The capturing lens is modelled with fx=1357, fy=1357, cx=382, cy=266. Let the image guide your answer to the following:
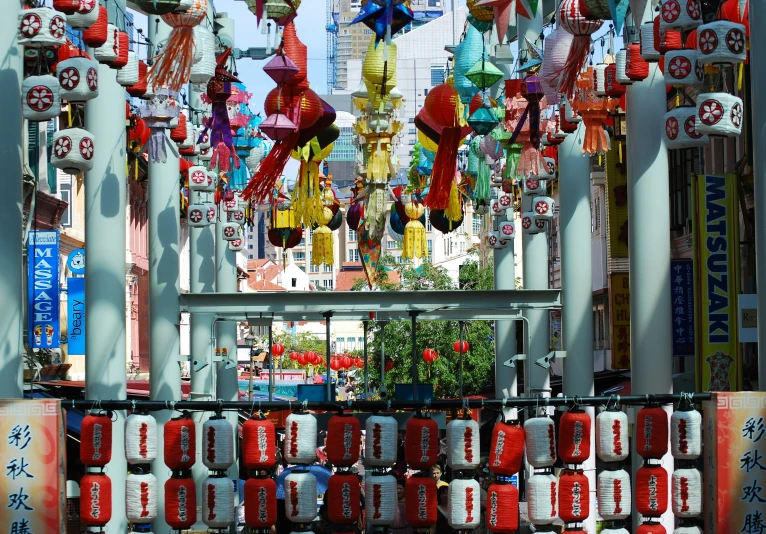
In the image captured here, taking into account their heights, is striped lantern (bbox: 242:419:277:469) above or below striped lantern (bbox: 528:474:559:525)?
above

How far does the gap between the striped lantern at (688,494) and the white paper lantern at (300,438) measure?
12.1 ft

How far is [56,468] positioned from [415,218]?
15616 millimetres

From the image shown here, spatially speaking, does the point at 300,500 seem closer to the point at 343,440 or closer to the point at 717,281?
the point at 343,440

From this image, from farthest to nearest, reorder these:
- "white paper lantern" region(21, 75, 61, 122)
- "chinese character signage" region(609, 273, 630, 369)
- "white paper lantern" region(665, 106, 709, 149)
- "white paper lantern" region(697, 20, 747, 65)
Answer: "chinese character signage" region(609, 273, 630, 369) < "white paper lantern" region(665, 106, 709, 149) < "white paper lantern" region(21, 75, 61, 122) < "white paper lantern" region(697, 20, 747, 65)

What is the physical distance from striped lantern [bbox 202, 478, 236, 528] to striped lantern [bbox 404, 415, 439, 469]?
6.15ft

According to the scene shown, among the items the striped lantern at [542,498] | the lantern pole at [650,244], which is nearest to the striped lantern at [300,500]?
the striped lantern at [542,498]

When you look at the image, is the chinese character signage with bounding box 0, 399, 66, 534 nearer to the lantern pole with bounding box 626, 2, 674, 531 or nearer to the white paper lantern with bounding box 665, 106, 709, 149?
the white paper lantern with bounding box 665, 106, 709, 149

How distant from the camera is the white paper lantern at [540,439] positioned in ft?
44.5

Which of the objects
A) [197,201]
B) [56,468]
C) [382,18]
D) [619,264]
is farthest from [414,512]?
[619,264]

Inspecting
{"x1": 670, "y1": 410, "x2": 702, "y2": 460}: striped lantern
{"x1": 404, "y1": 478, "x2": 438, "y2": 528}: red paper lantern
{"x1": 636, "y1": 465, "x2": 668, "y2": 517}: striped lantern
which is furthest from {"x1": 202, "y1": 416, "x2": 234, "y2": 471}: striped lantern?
{"x1": 670, "y1": 410, "x2": 702, "y2": 460}: striped lantern

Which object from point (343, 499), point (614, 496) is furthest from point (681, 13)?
point (343, 499)

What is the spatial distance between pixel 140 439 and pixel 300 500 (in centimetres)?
173

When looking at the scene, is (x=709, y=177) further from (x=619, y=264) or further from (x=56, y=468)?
(x=619, y=264)

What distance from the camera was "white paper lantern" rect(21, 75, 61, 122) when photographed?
1248 centimetres
